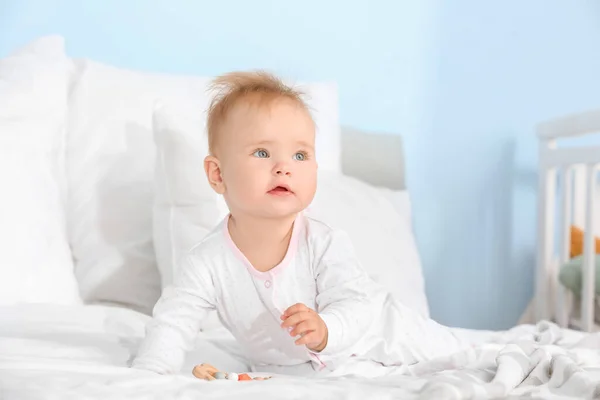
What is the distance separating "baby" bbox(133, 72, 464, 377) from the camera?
33.8 inches

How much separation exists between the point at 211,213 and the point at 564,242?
2.72 ft

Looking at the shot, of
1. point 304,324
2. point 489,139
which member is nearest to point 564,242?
point 489,139

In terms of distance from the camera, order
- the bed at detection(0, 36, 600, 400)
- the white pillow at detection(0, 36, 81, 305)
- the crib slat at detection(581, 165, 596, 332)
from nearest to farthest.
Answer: the bed at detection(0, 36, 600, 400) → the white pillow at detection(0, 36, 81, 305) → the crib slat at detection(581, 165, 596, 332)

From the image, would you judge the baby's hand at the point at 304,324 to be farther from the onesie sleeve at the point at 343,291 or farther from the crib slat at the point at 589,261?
the crib slat at the point at 589,261

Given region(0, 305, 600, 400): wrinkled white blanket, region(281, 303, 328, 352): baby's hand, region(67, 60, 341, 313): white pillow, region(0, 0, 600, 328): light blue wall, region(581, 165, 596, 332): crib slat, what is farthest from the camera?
region(0, 0, 600, 328): light blue wall

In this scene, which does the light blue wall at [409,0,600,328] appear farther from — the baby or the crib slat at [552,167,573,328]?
the baby

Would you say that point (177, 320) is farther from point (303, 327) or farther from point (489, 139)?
point (489, 139)

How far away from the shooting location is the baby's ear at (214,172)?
90 centimetres

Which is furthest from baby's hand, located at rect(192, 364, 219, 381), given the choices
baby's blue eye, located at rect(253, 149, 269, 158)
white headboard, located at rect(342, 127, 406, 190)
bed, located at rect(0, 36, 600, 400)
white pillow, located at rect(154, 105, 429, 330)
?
white headboard, located at rect(342, 127, 406, 190)

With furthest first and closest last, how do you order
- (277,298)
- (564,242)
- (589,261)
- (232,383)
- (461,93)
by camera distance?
(461,93) < (564,242) < (589,261) < (277,298) < (232,383)

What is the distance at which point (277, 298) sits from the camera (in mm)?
901

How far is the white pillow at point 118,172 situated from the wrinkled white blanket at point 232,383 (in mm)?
264

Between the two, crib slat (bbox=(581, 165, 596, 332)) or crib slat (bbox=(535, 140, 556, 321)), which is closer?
crib slat (bbox=(581, 165, 596, 332))

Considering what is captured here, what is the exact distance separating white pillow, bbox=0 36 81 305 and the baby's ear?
0.42 meters
